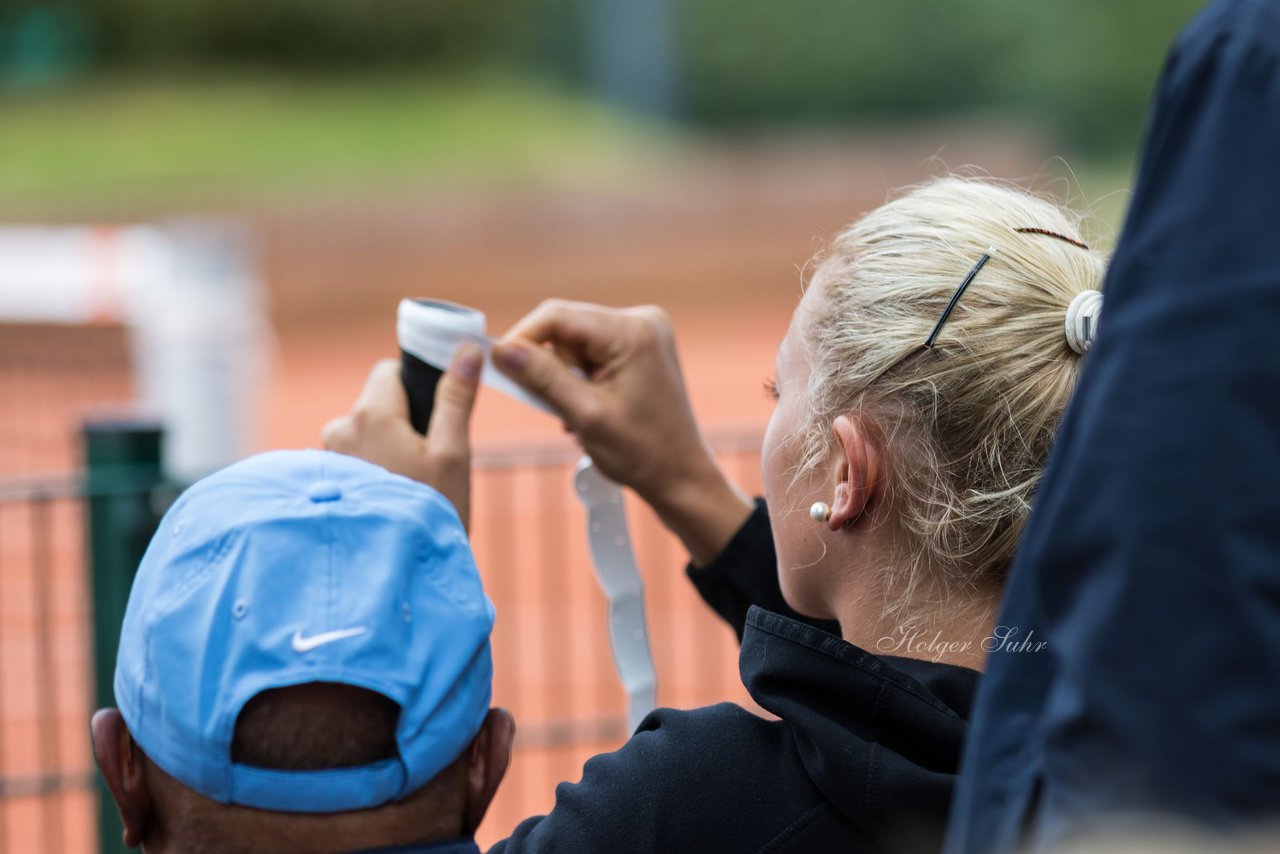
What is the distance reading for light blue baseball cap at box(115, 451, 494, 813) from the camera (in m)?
1.27

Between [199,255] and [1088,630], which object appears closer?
[1088,630]

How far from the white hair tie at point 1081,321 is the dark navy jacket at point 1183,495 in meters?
0.70

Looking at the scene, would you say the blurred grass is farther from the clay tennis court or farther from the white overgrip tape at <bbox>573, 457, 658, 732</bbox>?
the white overgrip tape at <bbox>573, 457, 658, 732</bbox>

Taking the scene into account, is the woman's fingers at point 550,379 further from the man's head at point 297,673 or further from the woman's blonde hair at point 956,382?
the man's head at point 297,673

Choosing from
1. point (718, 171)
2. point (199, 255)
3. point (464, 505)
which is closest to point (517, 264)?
point (718, 171)

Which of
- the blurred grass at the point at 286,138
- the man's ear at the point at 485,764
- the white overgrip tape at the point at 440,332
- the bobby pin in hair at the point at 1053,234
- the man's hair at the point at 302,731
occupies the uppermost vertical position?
the bobby pin in hair at the point at 1053,234

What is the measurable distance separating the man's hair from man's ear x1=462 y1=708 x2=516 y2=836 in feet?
0.55

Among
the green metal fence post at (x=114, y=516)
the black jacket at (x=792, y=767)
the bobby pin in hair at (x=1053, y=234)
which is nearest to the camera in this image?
the black jacket at (x=792, y=767)

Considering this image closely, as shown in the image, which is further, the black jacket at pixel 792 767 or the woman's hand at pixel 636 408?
the woman's hand at pixel 636 408

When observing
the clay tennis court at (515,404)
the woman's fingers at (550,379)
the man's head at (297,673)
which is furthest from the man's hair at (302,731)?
the clay tennis court at (515,404)

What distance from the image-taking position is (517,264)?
64.0 feet

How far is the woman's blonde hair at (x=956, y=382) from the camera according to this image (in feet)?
5.42

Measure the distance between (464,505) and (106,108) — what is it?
75.6 ft

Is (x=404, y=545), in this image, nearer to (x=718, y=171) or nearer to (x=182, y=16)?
(x=718, y=171)
